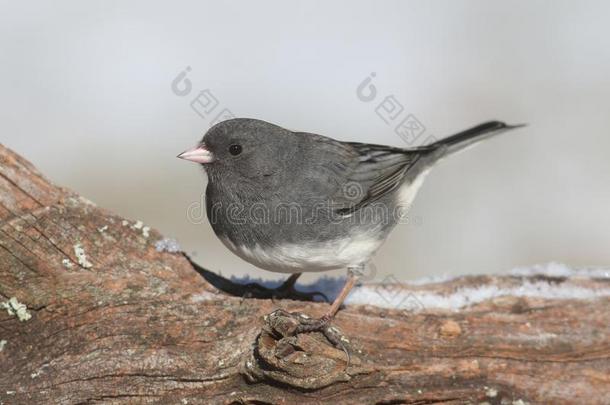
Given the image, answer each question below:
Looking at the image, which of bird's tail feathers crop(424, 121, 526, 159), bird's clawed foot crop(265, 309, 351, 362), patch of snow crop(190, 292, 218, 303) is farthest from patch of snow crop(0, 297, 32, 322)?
bird's tail feathers crop(424, 121, 526, 159)

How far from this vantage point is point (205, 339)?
10.5 feet

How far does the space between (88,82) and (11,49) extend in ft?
2.91

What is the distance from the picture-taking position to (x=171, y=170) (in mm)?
6387

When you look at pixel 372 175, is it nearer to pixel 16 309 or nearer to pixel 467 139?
pixel 467 139

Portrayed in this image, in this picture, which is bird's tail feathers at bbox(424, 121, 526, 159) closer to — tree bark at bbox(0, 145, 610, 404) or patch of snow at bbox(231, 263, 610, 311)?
patch of snow at bbox(231, 263, 610, 311)

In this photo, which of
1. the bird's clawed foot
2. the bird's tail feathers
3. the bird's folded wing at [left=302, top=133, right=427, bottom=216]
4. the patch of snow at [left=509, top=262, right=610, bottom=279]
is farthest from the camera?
the bird's tail feathers

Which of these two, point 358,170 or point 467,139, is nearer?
point 358,170

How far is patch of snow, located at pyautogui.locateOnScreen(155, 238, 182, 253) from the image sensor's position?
12.2 ft

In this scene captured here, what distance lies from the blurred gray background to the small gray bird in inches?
79.3

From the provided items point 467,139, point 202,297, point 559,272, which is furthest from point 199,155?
point 559,272

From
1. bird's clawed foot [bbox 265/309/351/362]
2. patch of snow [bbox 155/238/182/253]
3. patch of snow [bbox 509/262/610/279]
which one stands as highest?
patch of snow [bbox 155/238/182/253]

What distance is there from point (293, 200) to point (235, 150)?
1.20 feet

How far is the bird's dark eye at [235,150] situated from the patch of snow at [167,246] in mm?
579

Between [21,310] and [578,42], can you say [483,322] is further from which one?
[578,42]
